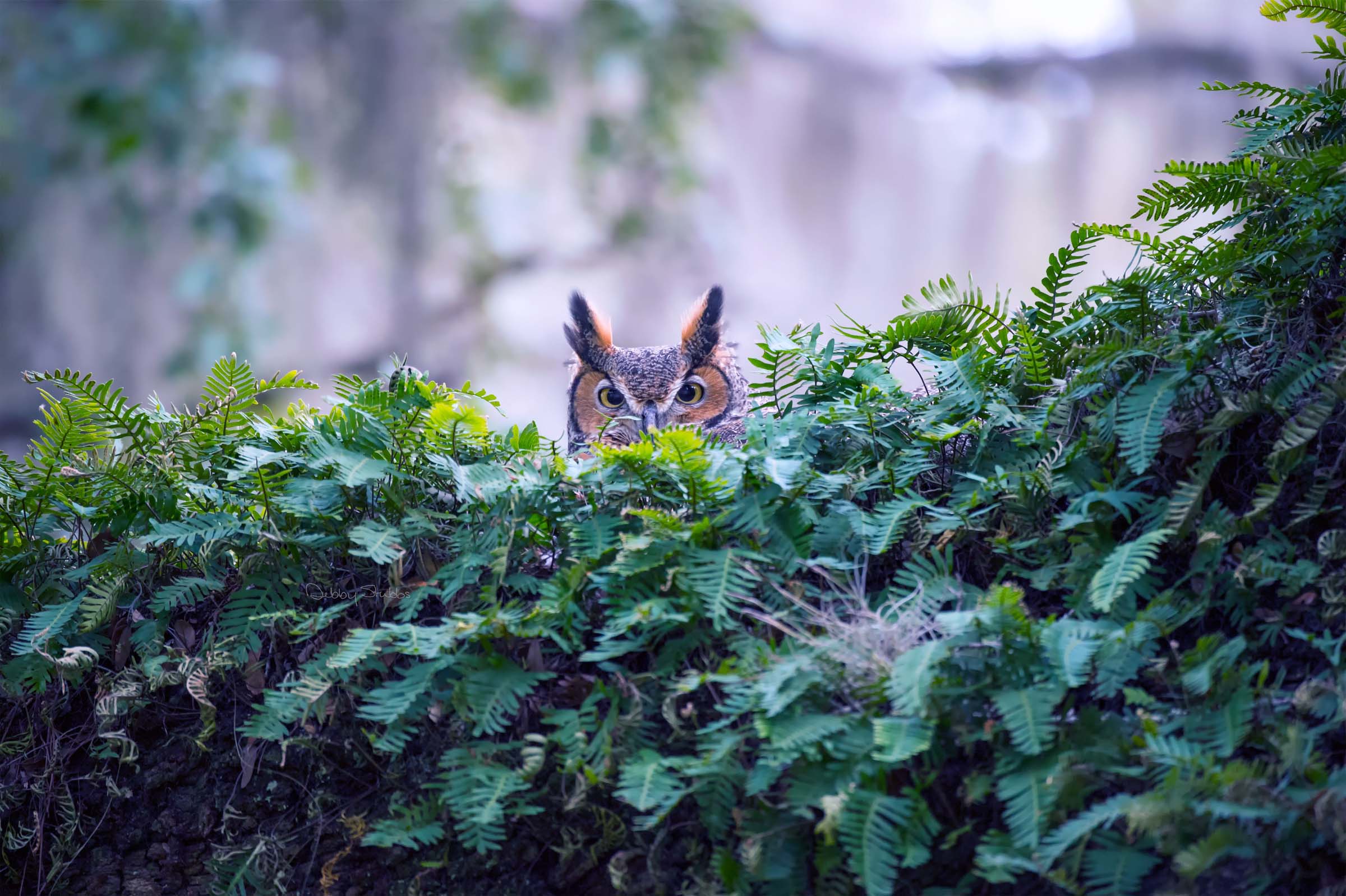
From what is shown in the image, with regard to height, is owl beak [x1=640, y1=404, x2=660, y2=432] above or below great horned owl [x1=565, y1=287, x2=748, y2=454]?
below

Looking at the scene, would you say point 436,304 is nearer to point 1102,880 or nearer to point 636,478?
point 636,478

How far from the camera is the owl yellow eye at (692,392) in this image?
356 cm

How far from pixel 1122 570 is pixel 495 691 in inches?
36.8

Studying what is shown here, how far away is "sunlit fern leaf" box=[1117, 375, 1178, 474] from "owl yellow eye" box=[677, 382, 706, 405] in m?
2.04

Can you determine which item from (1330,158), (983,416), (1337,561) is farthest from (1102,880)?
(1330,158)

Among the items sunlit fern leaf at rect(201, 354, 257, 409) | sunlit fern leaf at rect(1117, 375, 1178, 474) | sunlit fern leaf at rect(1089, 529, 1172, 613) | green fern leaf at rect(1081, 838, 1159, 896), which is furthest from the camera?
sunlit fern leaf at rect(201, 354, 257, 409)

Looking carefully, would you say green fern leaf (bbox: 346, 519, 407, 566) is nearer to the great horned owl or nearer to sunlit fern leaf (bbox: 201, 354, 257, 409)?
sunlit fern leaf (bbox: 201, 354, 257, 409)

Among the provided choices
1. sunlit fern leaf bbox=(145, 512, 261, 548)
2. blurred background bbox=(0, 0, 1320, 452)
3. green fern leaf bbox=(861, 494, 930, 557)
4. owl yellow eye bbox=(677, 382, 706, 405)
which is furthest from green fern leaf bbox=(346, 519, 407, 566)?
blurred background bbox=(0, 0, 1320, 452)

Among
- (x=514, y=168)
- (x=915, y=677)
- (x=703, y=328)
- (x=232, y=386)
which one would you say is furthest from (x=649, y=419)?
(x=514, y=168)

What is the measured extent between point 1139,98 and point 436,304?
6432mm

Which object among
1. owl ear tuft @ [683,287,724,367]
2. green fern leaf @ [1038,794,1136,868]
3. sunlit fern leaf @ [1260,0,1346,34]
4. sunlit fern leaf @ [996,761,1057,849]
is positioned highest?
owl ear tuft @ [683,287,724,367]

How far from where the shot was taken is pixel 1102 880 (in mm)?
1146

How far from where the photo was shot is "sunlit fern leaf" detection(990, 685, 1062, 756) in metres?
1.23

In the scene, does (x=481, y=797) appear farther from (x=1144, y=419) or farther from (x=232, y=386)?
(x=1144, y=419)
